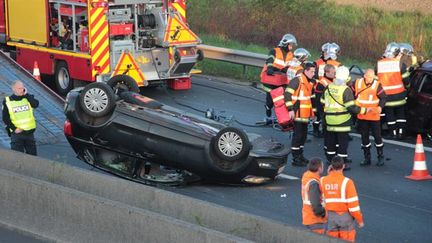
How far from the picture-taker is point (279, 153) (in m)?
13.2

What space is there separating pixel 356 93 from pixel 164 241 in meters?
6.47

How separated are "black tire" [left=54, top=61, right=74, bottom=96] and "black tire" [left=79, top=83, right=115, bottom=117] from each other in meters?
7.03

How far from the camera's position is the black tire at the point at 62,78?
2009cm

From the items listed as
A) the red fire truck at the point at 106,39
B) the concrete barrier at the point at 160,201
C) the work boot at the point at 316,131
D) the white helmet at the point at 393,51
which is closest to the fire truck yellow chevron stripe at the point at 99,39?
the red fire truck at the point at 106,39

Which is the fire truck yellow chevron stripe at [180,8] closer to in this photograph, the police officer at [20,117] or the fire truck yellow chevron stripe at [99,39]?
the fire truck yellow chevron stripe at [99,39]

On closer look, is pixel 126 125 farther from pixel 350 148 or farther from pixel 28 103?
pixel 350 148

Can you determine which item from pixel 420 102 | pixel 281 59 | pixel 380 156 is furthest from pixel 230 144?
pixel 281 59

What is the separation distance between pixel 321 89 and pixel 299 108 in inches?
48.9

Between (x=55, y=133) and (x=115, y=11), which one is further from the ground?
(x=115, y=11)

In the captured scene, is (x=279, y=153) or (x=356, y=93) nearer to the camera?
(x=279, y=153)

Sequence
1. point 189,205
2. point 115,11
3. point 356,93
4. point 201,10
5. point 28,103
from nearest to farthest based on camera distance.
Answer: point 189,205 → point 28,103 → point 356,93 → point 115,11 → point 201,10

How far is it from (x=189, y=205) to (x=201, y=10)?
22100mm

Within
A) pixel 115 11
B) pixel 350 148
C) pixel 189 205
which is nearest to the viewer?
pixel 189 205

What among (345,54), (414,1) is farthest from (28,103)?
(414,1)
